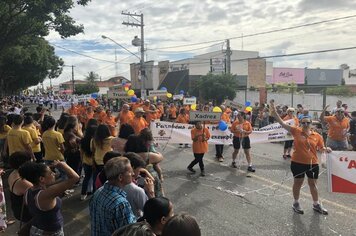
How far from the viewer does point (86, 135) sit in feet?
21.6

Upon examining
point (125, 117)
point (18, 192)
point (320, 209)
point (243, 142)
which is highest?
point (125, 117)

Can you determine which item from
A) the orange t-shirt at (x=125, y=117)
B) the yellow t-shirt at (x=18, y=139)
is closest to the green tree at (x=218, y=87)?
the orange t-shirt at (x=125, y=117)

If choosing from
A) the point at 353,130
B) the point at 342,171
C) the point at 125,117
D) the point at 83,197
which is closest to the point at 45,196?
the point at 83,197

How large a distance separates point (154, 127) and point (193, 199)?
451cm

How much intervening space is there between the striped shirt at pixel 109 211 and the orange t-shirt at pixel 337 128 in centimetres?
801

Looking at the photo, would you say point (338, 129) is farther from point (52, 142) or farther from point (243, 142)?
point (52, 142)

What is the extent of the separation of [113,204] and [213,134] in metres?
8.43

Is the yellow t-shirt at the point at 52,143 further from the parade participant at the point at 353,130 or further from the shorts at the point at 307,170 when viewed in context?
the parade participant at the point at 353,130

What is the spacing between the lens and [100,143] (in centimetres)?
610

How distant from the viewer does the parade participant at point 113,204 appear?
2877 mm

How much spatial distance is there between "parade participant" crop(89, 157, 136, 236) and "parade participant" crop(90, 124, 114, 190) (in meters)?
2.99

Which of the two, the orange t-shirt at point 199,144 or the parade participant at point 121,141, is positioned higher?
the parade participant at point 121,141

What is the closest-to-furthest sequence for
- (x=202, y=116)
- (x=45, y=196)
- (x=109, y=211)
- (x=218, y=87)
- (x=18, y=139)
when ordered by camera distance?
(x=109, y=211) < (x=45, y=196) < (x=18, y=139) < (x=202, y=116) < (x=218, y=87)

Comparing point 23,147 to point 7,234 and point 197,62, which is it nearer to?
point 7,234
